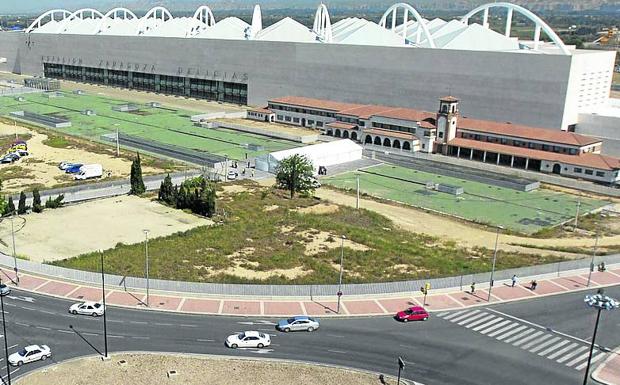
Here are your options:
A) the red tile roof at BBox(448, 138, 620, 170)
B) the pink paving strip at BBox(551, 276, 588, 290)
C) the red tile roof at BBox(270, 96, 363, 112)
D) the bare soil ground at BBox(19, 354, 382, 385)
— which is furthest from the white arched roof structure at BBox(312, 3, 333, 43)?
the bare soil ground at BBox(19, 354, 382, 385)

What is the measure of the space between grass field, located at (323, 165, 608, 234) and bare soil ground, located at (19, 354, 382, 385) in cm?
3781

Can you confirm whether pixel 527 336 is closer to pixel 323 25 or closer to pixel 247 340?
pixel 247 340

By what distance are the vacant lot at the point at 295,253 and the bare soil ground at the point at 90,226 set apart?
99.4 inches

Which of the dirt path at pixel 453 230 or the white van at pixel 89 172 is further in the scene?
the white van at pixel 89 172

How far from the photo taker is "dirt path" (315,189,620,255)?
5841 centimetres

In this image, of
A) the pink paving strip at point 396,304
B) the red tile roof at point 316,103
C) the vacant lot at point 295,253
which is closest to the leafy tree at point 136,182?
the vacant lot at point 295,253

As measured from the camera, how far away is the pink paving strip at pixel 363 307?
137 feet

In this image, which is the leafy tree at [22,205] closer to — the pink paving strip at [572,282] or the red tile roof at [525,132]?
the pink paving strip at [572,282]

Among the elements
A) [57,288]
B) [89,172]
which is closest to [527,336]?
[57,288]

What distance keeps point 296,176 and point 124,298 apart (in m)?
32.5

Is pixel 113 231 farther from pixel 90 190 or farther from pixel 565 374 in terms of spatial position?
pixel 565 374

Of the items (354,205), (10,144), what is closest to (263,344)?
(354,205)

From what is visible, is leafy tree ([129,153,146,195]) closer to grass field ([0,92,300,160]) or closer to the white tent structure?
the white tent structure

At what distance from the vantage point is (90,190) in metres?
68.7
